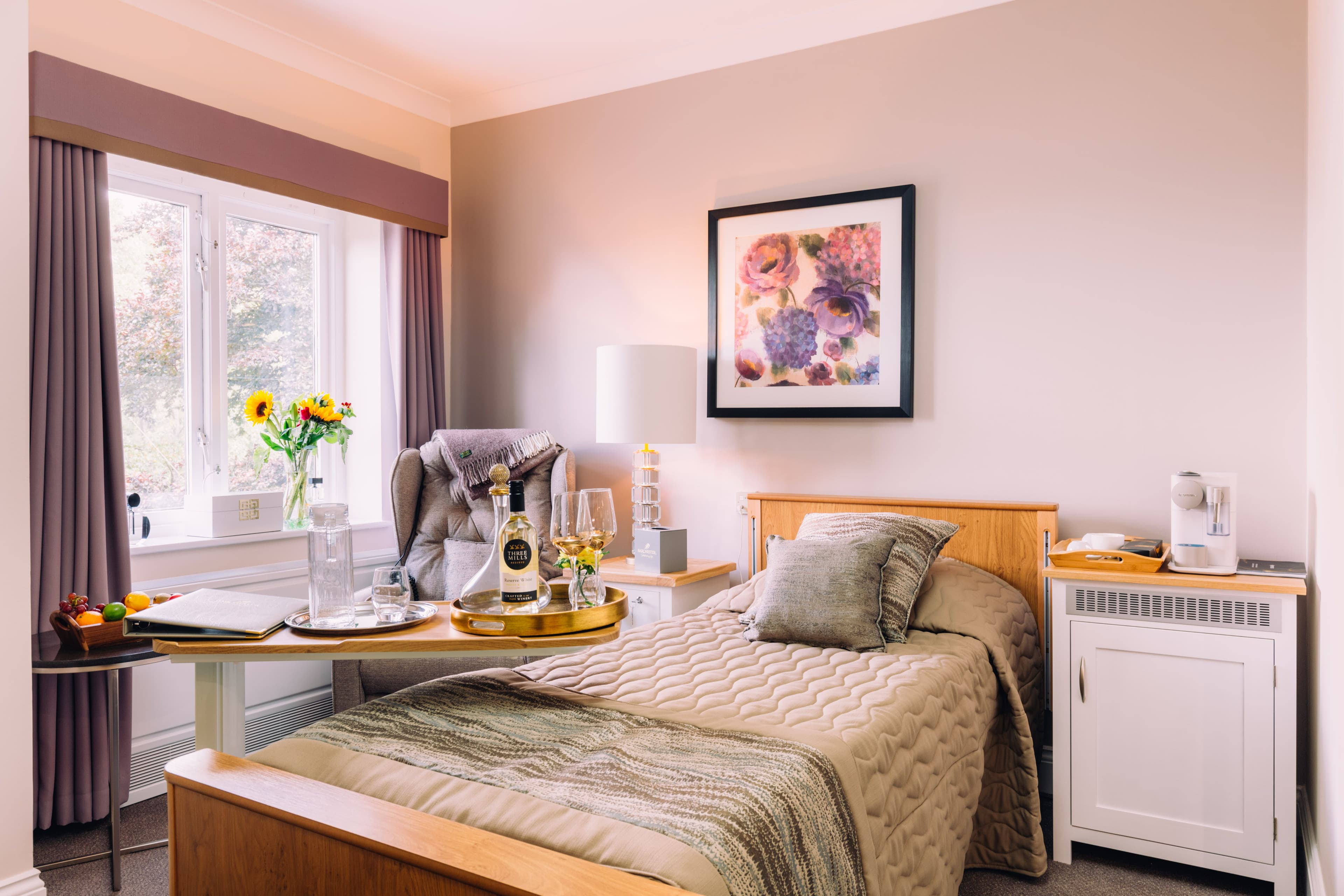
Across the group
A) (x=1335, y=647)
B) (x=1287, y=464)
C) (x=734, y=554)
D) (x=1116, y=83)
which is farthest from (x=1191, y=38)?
(x=734, y=554)

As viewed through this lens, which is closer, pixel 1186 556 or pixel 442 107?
pixel 1186 556

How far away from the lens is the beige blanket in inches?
50.7

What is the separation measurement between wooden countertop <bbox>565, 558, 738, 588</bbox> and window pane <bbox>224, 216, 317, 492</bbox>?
141 centimetres

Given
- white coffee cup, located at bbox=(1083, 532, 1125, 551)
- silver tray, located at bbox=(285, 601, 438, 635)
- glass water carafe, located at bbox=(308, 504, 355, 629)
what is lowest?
silver tray, located at bbox=(285, 601, 438, 635)

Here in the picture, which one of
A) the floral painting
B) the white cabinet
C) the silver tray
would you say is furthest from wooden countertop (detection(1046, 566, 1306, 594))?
the silver tray

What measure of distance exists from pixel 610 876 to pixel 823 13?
3008 mm

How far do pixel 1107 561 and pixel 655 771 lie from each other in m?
1.51

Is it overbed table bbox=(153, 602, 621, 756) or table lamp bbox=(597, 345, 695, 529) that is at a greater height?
table lamp bbox=(597, 345, 695, 529)

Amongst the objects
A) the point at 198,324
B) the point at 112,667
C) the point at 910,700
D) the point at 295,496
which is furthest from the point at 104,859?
the point at 910,700

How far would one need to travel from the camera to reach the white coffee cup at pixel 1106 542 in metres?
2.44

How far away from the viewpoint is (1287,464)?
2.53m

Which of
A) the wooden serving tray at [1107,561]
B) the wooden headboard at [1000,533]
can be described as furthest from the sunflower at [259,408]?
the wooden serving tray at [1107,561]

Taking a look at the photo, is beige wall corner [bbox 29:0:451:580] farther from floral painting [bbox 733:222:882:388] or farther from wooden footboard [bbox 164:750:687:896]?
floral painting [bbox 733:222:882:388]

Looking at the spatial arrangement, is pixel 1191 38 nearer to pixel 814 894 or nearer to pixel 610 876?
pixel 814 894
